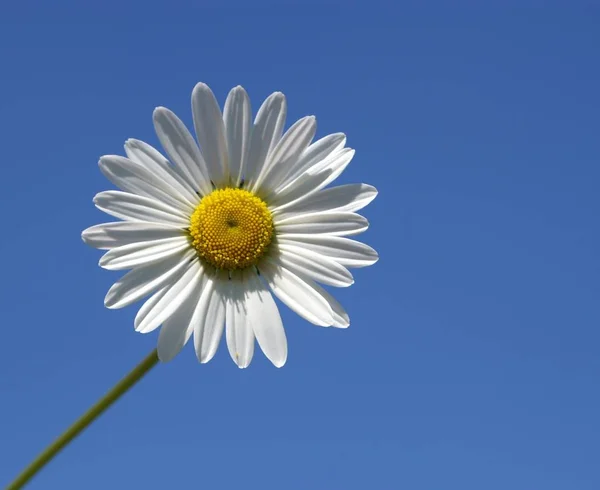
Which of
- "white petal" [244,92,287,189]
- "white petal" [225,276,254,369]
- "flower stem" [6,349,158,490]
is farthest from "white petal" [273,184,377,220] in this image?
"flower stem" [6,349,158,490]

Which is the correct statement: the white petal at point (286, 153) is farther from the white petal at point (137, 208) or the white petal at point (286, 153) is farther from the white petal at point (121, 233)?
the white petal at point (121, 233)

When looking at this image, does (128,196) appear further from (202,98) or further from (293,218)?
(293,218)

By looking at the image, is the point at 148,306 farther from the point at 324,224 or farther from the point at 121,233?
the point at 324,224

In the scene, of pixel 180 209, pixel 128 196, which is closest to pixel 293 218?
pixel 180 209

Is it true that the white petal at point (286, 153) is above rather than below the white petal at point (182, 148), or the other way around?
above

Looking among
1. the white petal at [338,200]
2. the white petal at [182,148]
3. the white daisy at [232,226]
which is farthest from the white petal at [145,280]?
the white petal at [338,200]

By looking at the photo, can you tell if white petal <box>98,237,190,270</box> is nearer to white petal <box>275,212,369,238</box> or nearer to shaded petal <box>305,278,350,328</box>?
white petal <box>275,212,369,238</box>
